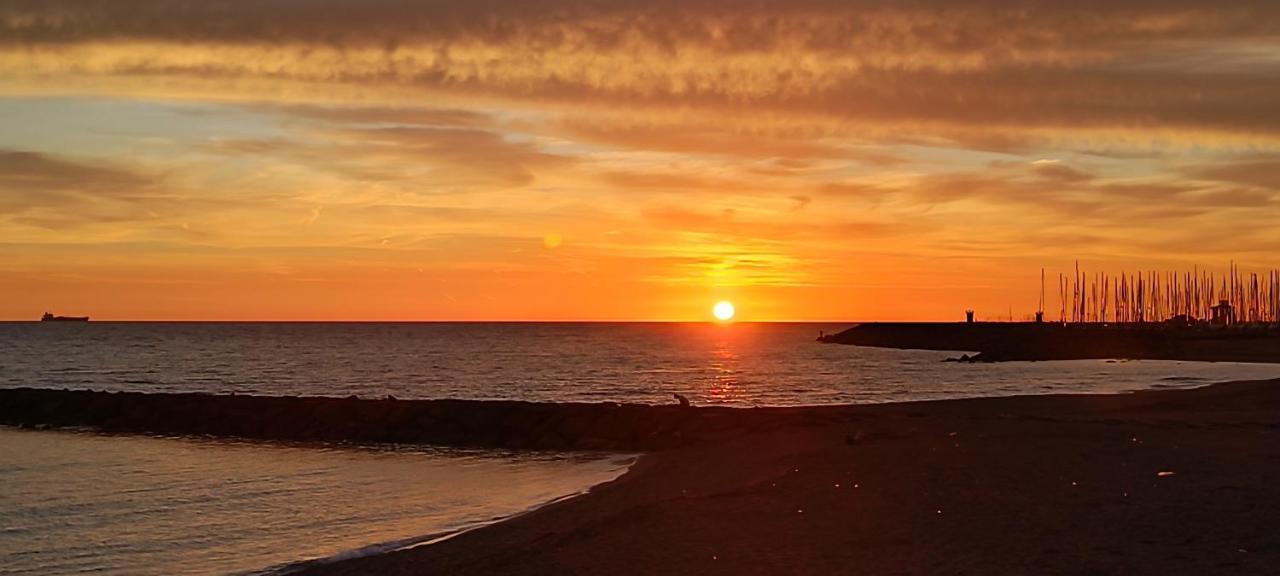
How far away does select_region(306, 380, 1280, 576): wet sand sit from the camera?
12.7 m

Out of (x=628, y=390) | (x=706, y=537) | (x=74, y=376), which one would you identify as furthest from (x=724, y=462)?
(x=74, y=376)

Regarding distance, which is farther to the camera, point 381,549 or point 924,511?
point 381,549

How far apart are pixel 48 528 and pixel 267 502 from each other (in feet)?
13.4

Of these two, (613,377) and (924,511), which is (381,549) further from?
(613,377)

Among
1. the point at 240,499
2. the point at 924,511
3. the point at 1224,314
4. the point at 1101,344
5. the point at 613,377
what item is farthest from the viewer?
the point at 1224,314

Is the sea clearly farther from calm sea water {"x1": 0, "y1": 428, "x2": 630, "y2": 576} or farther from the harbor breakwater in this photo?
the harbor breakwater

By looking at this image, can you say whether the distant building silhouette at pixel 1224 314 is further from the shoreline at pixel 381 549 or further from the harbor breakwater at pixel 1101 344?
the shoreline at pixel 381 549

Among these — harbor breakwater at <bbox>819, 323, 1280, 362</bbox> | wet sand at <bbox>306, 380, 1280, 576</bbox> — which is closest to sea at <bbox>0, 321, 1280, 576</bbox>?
wet sand at <bbox>306, 380, 1280, 576</bbox>

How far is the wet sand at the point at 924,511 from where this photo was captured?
500 inches

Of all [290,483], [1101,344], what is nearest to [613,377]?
[290,483]

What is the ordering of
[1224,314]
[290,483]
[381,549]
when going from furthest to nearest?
[1224,314] → [290,483] → [381,549]

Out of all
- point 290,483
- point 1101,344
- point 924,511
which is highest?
point 1101,344

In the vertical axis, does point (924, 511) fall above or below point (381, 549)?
above

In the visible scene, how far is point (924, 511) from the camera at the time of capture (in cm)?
1578
